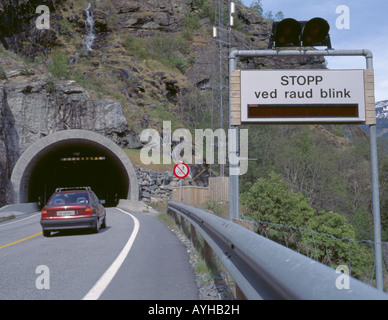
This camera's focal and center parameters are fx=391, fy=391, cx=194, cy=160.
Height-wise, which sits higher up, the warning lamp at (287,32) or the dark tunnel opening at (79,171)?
the warning lamp at (287,32)

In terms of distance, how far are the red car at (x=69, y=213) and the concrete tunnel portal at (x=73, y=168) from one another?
1889cm

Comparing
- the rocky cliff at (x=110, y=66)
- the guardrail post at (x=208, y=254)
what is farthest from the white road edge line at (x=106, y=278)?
the rocky cliff at (x=110, y=66)

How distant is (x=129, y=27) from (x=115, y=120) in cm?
5774

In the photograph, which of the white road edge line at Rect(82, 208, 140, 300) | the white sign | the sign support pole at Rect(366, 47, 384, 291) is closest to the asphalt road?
the white road edge line at Rect(82, 208, 140, 300)

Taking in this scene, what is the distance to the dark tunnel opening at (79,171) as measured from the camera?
3544 centimetres

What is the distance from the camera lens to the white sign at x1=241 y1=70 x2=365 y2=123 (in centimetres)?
802

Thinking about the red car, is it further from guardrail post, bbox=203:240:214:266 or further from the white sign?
the white sign

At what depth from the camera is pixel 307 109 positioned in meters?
8.02

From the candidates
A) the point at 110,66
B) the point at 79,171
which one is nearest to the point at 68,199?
the point at 79,171

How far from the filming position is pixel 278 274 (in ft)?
8.55

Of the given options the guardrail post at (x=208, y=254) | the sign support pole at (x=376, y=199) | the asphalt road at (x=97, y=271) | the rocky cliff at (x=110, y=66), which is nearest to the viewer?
the asphalt road at (x=97, y=271)

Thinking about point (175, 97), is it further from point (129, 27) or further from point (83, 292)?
point (83, 292)

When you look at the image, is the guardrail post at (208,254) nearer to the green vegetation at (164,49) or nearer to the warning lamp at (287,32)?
the warning lamp at (287,32)

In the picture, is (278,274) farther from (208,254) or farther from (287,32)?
(287,32)
